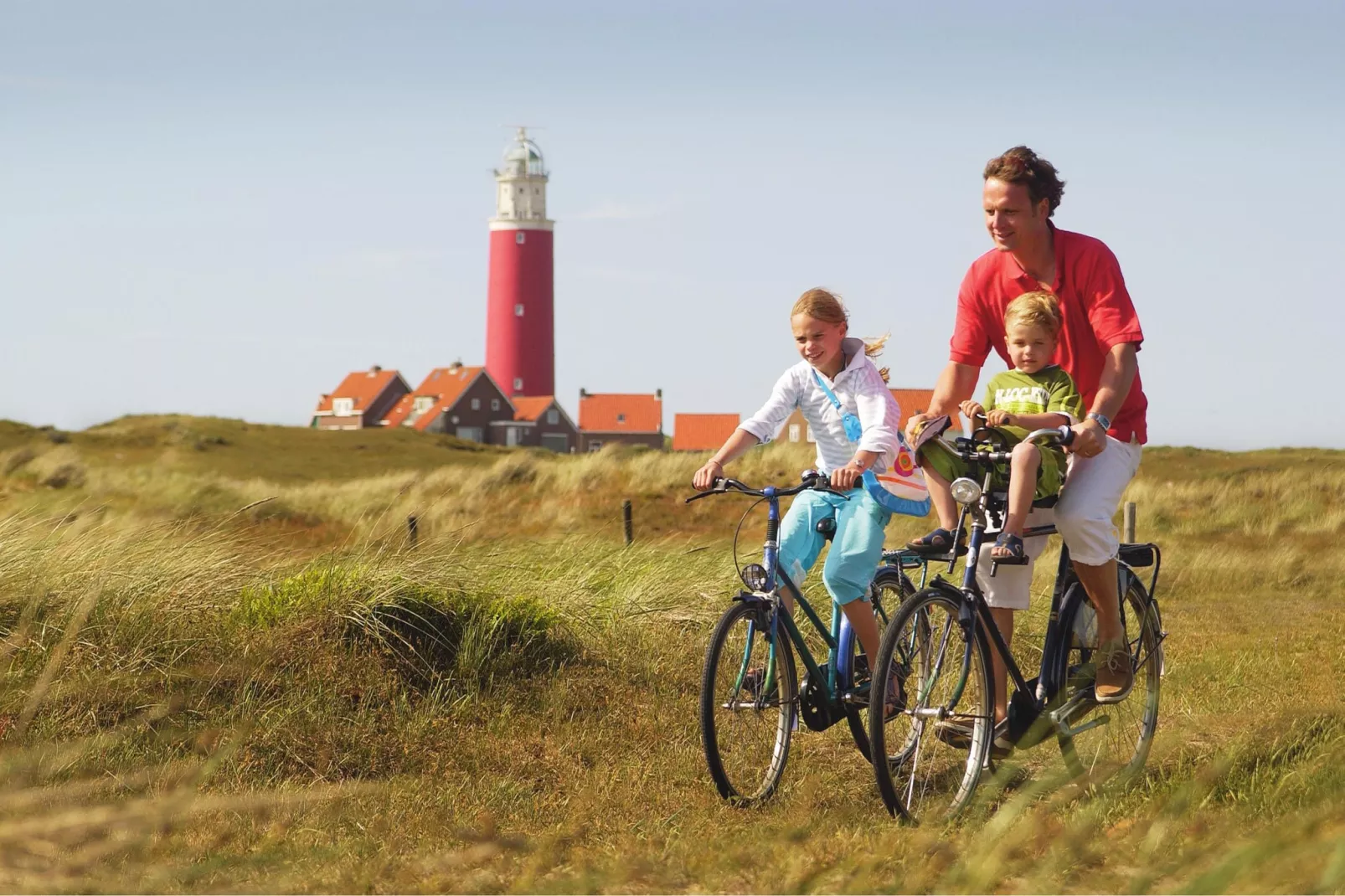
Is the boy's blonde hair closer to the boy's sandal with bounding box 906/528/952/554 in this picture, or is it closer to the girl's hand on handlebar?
the boy's sandal with bounding box 906/528/952/554

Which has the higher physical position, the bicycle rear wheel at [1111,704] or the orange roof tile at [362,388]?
the orange roof tile at [362,388]

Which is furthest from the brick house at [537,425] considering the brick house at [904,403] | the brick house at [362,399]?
the brick house at [904,403]

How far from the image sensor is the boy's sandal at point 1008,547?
4402 mm

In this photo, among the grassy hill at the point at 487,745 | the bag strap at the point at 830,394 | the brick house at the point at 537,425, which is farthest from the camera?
the brick house at the point at 537,425

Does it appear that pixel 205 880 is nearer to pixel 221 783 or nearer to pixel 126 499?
pixel 221 783

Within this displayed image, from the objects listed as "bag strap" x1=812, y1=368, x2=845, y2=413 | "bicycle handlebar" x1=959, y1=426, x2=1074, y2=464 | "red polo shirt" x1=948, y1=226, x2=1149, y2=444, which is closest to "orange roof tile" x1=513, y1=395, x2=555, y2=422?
"bag strap" x1=812, y1=368, x2=845, y2=413

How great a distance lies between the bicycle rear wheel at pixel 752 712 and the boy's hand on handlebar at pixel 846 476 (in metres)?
0.49

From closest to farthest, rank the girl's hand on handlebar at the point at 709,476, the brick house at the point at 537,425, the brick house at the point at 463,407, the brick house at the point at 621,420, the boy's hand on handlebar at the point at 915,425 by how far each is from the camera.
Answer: the boy's hand on handlebar at the point at 915,425 < the girl's hand on handlebar at the point at 709,476 < the brick house at the point at 463,407 < the brick house at the point at 537,425 < the brick house at the point at 621,420

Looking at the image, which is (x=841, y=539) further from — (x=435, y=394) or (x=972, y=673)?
(x=435, y=394)

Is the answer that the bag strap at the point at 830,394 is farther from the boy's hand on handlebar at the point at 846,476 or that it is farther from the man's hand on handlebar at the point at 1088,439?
the man's hand on handlebar at the point at 1088,439

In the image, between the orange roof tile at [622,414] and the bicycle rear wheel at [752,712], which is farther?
the orange roof tile at [622,414]

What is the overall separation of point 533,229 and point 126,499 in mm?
54662

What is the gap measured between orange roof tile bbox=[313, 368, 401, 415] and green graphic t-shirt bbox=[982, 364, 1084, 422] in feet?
247

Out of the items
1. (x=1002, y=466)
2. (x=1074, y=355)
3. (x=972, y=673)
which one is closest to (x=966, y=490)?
(x=1002, y=466)
